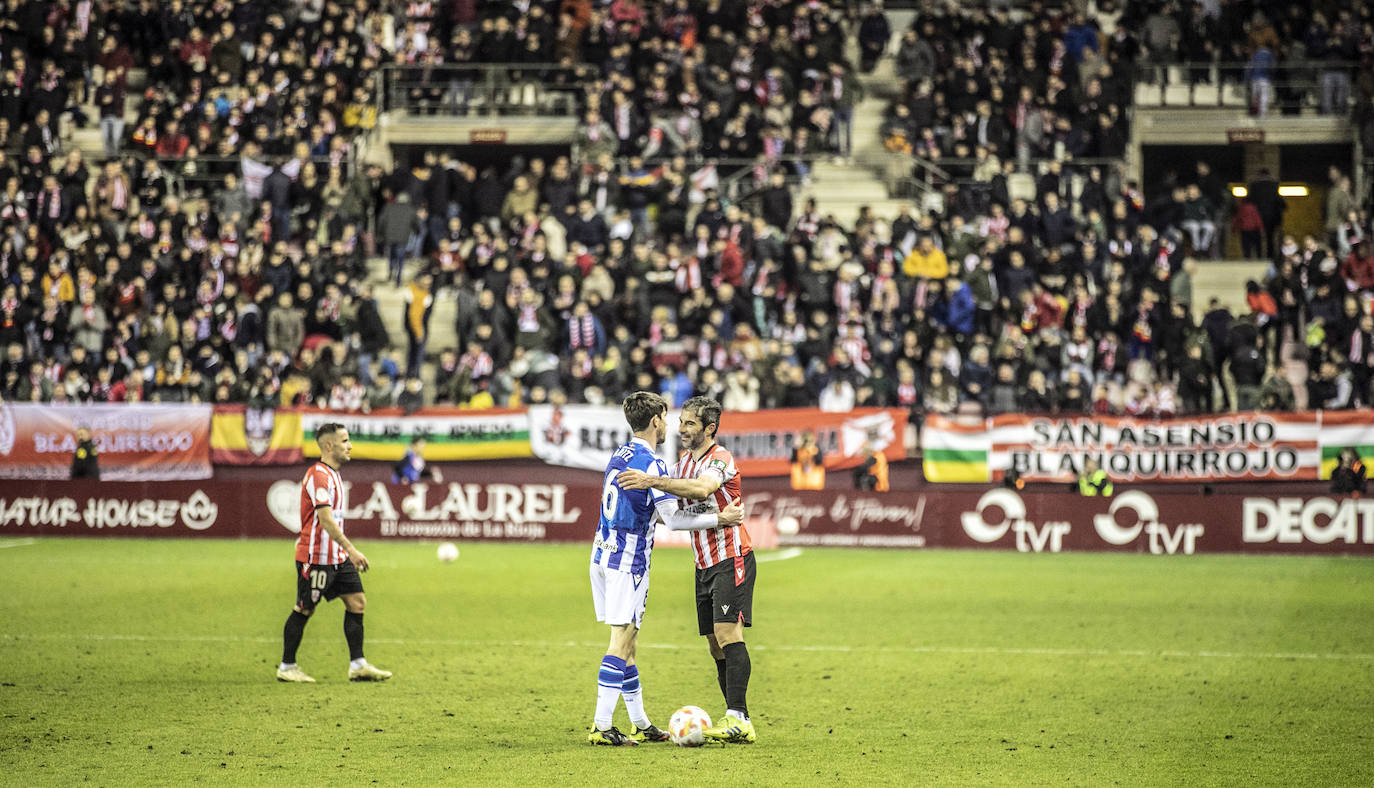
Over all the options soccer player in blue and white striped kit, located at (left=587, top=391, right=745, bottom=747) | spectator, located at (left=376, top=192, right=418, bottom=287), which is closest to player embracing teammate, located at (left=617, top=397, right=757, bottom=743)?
soccer player in blue and white striped kit, located at (left=587, top=391, right=745, bottom=747)

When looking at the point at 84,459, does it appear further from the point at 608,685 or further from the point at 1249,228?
the point at 1249,228

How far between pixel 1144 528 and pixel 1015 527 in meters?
1.82

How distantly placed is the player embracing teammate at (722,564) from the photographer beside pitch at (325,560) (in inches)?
123

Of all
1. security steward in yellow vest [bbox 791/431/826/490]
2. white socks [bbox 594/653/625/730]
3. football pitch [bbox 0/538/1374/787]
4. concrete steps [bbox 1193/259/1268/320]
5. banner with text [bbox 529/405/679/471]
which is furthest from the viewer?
concrete steps [bbox 1193/259/1268/320]

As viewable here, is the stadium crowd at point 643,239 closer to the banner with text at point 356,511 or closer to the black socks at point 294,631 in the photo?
the banner with text at point 356,511

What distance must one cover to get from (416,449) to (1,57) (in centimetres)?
1355

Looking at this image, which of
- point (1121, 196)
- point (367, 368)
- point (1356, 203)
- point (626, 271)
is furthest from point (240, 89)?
point (1356, 203)

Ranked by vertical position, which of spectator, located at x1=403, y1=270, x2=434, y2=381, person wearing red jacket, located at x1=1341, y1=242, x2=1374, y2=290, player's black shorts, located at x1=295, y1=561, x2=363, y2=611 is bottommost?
player's black shorts, located at x1=295, y1=561, x2=363, y2=611

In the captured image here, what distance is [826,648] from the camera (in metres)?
13.3

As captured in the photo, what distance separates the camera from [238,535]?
23328 millimetres

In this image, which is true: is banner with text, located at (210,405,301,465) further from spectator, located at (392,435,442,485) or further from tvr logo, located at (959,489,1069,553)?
tvr logo, located at (959,489,1069,553)

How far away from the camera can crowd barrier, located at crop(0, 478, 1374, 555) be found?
21469 millimetres

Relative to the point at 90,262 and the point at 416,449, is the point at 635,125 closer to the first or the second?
the point at 416,449

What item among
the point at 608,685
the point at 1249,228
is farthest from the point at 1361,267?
the point at 608,685
